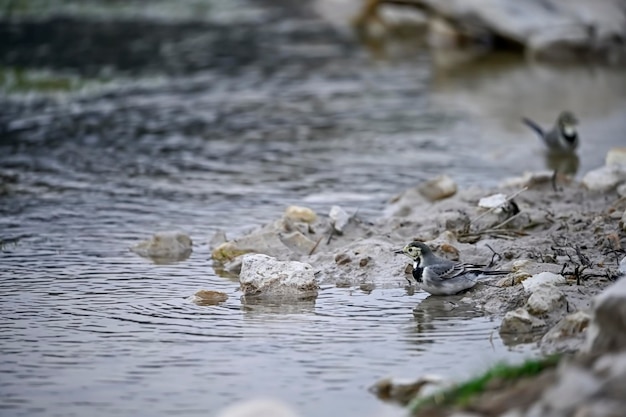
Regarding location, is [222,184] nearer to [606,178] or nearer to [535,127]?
[535,127]

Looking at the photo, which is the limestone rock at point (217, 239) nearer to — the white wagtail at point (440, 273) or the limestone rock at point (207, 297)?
the limestone rock at point (207, 297)

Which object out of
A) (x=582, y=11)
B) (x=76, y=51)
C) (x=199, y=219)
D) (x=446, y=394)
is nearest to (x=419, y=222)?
(x=199, y=219)

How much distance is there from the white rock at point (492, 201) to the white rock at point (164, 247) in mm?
2369

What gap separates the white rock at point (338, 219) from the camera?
915 cm

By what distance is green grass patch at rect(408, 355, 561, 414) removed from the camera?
210 inches

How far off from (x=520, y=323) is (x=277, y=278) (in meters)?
1.80

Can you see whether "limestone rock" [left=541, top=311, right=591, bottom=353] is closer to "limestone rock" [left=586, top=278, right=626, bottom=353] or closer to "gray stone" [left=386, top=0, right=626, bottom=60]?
"limestone rock" [left=586, top=278, right=626, bottom=353]

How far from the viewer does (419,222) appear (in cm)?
932

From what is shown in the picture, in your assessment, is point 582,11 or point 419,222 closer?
point 419,222

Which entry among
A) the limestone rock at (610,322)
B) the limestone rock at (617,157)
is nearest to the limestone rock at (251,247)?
the limestone rock at (617,157)

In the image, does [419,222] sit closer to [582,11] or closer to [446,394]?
[446,394]

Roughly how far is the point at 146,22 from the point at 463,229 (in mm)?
17720

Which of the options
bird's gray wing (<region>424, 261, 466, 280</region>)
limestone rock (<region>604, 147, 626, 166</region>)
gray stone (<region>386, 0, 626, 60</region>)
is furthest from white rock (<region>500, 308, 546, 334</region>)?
gray stone (<region>386, 0, 626, 60</region>)

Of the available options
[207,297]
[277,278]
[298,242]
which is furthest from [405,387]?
[298,242]
